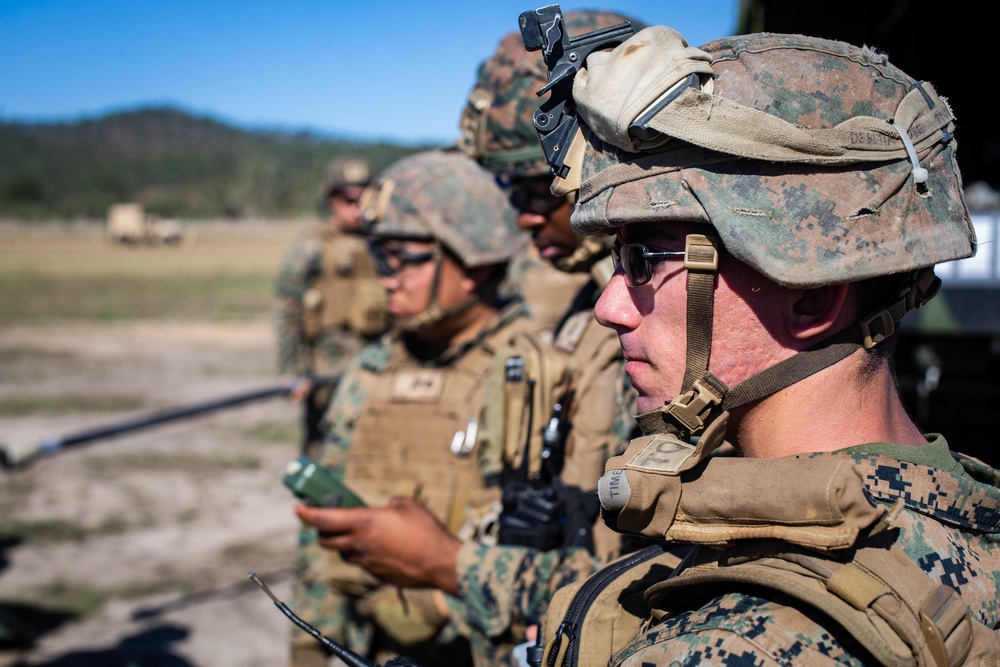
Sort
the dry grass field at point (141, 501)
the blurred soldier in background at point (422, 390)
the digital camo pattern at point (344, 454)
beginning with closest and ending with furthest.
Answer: the blurred soldier in background at point (422, 390) → the digital camo pattern at point (344, 454) → the dry grass field at point (141, 501)

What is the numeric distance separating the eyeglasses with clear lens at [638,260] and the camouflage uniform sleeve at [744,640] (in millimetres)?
567

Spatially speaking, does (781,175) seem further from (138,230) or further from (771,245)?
(138,230)

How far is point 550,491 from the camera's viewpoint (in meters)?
2.65

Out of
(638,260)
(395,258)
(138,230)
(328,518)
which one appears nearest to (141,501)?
(395,258)

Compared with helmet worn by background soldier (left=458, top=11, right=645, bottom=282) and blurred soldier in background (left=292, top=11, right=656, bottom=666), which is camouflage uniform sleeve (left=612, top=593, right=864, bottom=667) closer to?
blurred soldier in background (left=292, top=11, right=656, bottom=666)

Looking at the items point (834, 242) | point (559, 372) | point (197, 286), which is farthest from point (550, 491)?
point (197, 286)

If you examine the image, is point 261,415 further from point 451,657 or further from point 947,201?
point 947,201

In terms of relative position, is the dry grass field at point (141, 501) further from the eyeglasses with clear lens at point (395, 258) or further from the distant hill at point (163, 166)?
the distant hill at point (163, 166)

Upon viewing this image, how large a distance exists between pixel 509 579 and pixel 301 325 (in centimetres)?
585

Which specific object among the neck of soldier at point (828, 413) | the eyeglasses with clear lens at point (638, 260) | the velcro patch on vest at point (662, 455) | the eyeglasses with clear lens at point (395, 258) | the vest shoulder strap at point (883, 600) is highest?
the eyeglasses with clear lens at point (638, 260)

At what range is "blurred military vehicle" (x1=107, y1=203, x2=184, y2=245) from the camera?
47.5 metres

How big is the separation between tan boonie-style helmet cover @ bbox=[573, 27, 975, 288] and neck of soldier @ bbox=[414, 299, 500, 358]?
238 centimetres

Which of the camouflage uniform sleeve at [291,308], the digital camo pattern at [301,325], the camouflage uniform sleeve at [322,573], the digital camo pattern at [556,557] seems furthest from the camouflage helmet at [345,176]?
the digital camo pattern at [556,557]

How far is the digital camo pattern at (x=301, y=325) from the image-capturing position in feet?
26.1
